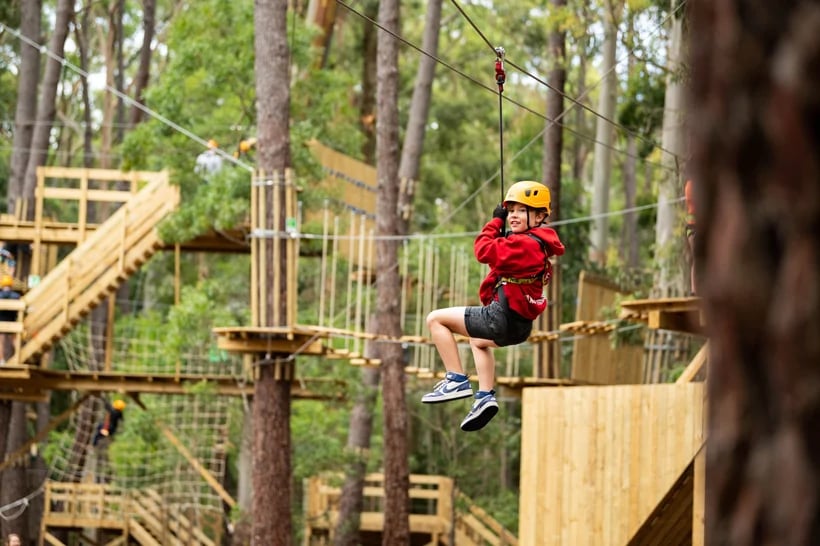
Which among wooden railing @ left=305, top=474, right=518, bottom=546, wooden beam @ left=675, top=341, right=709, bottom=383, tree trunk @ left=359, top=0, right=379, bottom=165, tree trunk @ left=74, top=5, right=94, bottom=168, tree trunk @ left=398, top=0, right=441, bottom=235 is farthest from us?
tree trunk @ left=359, top=0, right=379, bottom=165

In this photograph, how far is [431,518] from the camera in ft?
73.5

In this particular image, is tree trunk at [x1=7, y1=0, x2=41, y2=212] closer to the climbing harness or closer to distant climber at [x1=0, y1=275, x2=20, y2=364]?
distant climber at [x1=0, y1=275, x2=20, y2=364]

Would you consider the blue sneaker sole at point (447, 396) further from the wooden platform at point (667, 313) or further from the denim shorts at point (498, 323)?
the wooden platform at point (667, 313)

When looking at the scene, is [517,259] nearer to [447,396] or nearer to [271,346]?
[447,396]

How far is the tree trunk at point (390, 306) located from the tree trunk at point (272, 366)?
1766 mm

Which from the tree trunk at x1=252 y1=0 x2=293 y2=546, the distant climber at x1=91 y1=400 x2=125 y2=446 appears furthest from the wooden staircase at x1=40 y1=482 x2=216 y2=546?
the tree trunk at x1=252 y1=0 x2=293 y2=546

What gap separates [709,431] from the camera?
110 inches

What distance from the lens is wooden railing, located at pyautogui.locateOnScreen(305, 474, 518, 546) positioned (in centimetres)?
2102

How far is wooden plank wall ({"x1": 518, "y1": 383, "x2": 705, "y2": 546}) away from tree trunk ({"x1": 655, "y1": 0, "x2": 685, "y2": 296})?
11.5 feet

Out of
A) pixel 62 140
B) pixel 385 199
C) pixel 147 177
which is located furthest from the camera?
pixel 62 140

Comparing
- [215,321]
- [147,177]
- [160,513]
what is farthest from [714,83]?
[160,513]

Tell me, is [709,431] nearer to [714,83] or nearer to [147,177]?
[714,83]

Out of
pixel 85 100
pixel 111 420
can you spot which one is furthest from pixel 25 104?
pixel 85 100

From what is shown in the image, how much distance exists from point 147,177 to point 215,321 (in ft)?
9.68
